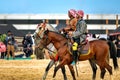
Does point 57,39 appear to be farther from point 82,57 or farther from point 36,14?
point 36,14

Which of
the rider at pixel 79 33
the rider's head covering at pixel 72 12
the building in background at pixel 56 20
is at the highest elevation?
the rider's head covering at pixel 72 12

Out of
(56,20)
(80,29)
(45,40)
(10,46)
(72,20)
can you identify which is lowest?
(56,20)

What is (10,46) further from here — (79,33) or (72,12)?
(79,33)

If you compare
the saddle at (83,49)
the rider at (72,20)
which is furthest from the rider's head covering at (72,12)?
the saddle at (83,49)

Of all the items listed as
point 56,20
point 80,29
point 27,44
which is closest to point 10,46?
point 27,44

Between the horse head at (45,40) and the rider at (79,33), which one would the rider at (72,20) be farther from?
the horse head at (45,40)

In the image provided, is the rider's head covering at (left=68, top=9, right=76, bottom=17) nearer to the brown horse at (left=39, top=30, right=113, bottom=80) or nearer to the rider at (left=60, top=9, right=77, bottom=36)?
the rider at (left=60, top=9, right=77, bottom=36)

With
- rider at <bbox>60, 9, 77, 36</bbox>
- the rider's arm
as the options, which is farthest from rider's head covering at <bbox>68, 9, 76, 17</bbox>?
the rider's arm

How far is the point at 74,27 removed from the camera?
14258mm

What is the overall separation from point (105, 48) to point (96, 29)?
50421 millimetres

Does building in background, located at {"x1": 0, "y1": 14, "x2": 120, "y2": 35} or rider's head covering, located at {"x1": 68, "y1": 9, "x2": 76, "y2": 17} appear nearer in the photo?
rider's head covering, located at {"x1": 68, "y1": 9, "x2": 76, "y2": 17}

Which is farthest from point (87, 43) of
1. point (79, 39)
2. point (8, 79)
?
point (8, 79)

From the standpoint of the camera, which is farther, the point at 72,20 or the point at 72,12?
the point at 72,20

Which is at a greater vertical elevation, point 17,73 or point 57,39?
point 57,39
